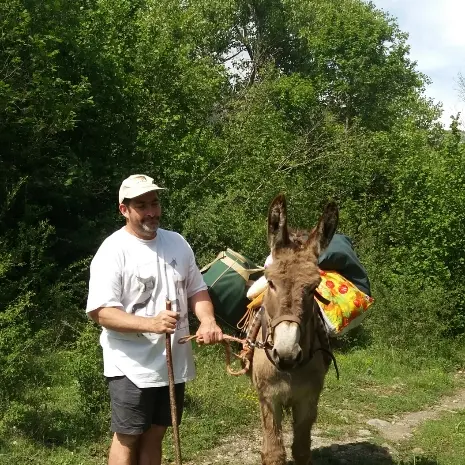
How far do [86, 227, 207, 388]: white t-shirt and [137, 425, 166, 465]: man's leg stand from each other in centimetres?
35

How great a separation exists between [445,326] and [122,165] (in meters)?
6.53

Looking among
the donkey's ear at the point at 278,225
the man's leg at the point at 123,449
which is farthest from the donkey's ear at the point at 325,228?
the man's leg at the point at 123,449

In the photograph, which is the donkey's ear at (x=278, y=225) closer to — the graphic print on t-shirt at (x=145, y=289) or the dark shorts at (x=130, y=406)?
the graphic print on t-shirt at (x=145, y=289)

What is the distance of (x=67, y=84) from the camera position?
1100 cm

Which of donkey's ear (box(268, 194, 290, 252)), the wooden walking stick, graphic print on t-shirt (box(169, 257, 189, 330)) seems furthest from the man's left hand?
donkey's ear (box(268, 194, 290, 252))

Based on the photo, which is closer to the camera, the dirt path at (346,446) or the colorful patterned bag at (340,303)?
the colorful patterned bag at (340,303)

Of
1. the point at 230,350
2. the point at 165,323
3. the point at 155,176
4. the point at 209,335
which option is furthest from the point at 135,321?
the point at 155,176

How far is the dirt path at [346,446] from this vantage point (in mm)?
5660

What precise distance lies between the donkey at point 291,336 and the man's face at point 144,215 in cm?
84

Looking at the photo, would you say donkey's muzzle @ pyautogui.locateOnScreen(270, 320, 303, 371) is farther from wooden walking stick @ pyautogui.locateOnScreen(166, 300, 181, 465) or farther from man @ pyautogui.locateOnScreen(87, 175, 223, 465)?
A: wooden walking stick @ pyautogui.locateOnScreen(166, 300, 181, 465)

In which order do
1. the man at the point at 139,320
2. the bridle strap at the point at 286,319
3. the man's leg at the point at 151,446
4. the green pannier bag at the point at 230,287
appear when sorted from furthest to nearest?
the green pannier bag at the point at 230,287
the bridle strap at the point at 286,319
the man's leg at the point at 151,446
the man at the point at 139,320

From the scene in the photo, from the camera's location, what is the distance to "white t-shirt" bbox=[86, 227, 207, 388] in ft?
10.9

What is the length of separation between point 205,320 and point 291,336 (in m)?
0.49

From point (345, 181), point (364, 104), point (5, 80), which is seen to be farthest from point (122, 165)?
point (364, 104)
